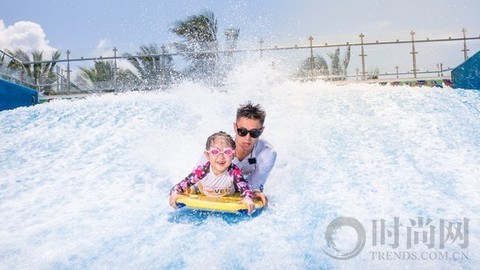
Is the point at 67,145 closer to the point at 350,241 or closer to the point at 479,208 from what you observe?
the point at 350,241

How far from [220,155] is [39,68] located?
13946mm

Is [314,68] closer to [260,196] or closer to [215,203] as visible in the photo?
[260,196]

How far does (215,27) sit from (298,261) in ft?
43.7

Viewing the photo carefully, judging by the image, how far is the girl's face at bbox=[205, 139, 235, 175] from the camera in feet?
9.42

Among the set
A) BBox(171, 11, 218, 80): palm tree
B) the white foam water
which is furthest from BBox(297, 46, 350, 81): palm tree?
the white foam water

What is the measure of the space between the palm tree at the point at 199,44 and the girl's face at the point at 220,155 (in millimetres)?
9151

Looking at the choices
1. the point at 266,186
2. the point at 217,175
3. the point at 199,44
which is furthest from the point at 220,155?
the point at 199,44

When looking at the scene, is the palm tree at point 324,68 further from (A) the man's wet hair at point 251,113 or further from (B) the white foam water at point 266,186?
(A) the man's wet hair at point 251,113

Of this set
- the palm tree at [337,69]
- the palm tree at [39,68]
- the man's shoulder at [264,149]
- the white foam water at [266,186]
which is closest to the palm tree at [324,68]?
the palm tree at [337,69]

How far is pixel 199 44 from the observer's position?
1266 cm

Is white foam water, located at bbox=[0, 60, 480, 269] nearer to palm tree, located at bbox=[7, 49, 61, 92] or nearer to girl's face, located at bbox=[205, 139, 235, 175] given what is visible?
girl's face, located at bbox=[205, 139, 235, 175]

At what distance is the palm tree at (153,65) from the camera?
1248 centimetres

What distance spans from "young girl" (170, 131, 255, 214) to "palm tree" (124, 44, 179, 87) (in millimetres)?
9704

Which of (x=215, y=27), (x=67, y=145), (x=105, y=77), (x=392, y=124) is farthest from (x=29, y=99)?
(x=392, y=124)
